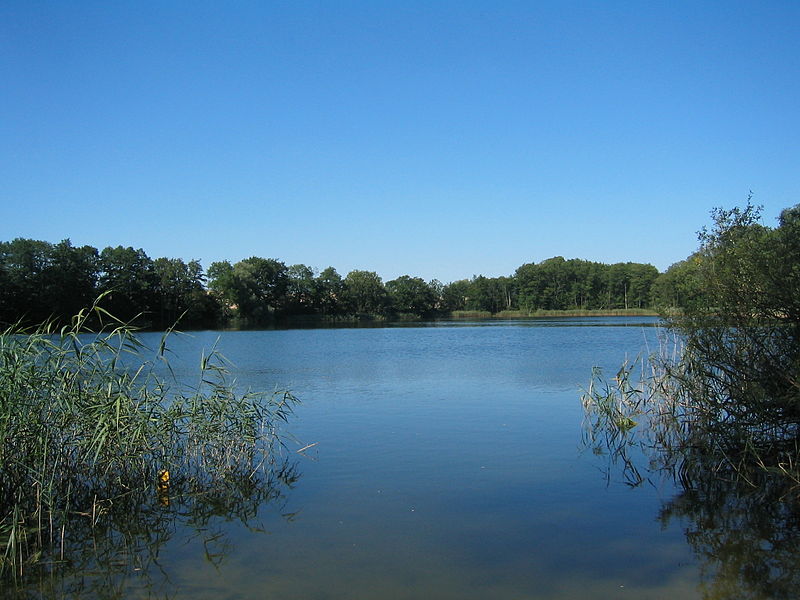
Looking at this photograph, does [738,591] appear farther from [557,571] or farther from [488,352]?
[488,352]

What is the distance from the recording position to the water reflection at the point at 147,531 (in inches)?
222

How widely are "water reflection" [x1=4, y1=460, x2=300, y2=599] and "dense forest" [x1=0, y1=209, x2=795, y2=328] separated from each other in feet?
14.2

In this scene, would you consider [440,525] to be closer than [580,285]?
Yes

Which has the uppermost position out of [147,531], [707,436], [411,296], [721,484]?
[411,296]

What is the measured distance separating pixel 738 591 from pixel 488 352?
24704mm

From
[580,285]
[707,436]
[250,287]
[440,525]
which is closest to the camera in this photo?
[440,525]

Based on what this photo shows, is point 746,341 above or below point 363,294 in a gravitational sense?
below

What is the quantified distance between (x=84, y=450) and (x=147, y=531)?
1210mm

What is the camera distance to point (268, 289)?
9425 centimetres

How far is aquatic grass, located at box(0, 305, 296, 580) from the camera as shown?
6281 millimetres

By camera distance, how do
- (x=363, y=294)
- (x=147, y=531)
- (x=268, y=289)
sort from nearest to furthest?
1. (x=147, y=531)
2. (x=268, y=289)
3. (x=363, y=294)

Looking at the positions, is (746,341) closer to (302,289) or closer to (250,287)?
(250,287)

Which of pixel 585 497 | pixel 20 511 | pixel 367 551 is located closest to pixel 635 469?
pixel 585 497

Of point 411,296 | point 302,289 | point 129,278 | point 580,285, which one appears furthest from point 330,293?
point 580,285
